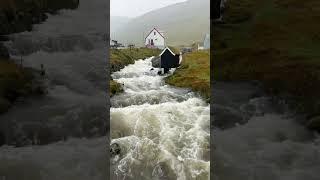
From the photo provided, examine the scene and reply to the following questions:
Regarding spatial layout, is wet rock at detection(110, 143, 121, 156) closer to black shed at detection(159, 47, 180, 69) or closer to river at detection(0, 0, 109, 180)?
river at detection(0, 0, 109, 180)

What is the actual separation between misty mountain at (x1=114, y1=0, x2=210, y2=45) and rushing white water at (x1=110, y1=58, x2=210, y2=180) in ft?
27.7

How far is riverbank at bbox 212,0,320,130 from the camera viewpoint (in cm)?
695

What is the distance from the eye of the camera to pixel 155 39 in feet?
56.8

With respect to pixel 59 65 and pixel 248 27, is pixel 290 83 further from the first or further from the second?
pixel 59 65

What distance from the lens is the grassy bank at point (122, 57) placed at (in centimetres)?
985

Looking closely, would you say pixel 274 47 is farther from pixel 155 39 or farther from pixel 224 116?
pixel 155 39

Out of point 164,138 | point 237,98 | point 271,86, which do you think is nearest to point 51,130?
point 164,138

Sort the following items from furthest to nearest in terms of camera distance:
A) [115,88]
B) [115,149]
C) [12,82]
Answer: [115,88]
[115,149]
[12,82]

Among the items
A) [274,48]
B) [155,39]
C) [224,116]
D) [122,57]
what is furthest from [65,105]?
[155,39]

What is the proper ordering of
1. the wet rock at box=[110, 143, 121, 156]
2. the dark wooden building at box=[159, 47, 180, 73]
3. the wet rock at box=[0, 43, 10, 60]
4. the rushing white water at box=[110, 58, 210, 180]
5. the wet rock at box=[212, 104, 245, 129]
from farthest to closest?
the dark wooden building at box=[159, 47, 180, 73], the wet rock at box=[110, 143, 121, 156], the rushing white water at box=[110, 58, 210, 180], the wet rock at box=[212, 104, 245, 129], the wet rock at box=[0, 43, 10, 60]

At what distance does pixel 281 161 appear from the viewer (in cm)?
681

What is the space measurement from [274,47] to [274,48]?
0.02 metres

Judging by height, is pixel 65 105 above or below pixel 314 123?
above

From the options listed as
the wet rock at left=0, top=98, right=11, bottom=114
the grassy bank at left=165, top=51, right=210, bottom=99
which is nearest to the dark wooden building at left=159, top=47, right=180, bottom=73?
the grassy bank at left=165, top=51, right=210, bottom=99
